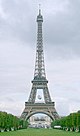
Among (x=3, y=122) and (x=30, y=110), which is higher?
(x=30, y=110)

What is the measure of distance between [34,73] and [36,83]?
3526 mm

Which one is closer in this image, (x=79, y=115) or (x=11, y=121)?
(x=79, y=115)

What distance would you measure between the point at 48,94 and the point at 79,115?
50.4 metres

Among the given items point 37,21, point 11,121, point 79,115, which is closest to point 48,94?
point 37,21

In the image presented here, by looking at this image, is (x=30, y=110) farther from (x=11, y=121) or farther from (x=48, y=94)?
(x=11, y=121)

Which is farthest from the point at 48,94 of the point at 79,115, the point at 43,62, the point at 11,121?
the point at 79,115

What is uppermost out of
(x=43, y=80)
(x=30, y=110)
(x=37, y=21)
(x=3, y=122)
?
(x=37, y=21)

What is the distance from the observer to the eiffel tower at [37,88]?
129m

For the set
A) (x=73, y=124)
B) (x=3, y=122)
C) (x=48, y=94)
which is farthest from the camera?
(x=48, y=94)

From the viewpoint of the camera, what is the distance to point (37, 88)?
131000 mm

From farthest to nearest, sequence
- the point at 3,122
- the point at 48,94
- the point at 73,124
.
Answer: the point at 48,94 → the point at 73,124 → the point at 3,122

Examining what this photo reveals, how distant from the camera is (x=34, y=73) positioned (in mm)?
133000

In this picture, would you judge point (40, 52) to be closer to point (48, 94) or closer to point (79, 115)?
point (48, 94)

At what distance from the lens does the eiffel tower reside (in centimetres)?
12893
